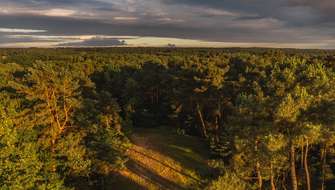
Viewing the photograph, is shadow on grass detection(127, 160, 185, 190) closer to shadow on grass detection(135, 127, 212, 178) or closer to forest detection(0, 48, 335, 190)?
forest detection(0, 48, 335, 190)

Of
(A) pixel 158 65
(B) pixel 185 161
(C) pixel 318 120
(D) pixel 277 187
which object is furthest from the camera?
(A) pixel 158 65

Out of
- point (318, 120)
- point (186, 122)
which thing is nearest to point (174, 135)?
point (186, 122)

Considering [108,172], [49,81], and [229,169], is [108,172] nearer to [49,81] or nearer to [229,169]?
[49,81]

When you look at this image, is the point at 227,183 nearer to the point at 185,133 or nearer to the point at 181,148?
the point at 181,148

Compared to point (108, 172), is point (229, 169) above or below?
above

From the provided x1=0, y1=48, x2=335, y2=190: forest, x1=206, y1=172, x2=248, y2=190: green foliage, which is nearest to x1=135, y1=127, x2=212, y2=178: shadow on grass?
x1=0, y1=48, x2=335, y2=190: forest

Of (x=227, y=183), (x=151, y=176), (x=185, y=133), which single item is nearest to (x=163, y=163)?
(x=151, y=176)
